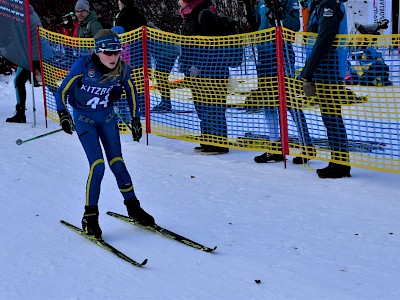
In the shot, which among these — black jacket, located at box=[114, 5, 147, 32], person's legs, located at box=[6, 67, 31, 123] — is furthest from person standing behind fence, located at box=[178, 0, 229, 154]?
person's legs, located at box=[6, 67, 31, 123]

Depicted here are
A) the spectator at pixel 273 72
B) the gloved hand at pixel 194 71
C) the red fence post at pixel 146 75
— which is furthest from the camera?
the red fence post at pixel 146 75

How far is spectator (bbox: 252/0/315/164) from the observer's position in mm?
6816

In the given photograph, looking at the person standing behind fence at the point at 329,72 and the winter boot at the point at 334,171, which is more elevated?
the person standing behind fence at the point at 329,72

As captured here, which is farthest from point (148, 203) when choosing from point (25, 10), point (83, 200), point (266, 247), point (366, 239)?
point (25, 10)

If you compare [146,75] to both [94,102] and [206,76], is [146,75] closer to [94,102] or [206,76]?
[206,76]

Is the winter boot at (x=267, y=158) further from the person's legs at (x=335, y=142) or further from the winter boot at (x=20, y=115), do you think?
the winter boot at (x=20, y=115)

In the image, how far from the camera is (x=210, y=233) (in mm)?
4930

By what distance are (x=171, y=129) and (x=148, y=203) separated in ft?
9.34

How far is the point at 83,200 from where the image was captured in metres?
6.00

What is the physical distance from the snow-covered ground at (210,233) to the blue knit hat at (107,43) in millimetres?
1454

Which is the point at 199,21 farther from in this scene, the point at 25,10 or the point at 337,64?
the point at 25,10

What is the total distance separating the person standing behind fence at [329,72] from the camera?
614cm

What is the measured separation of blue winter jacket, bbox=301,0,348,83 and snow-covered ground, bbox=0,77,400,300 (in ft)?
3.60

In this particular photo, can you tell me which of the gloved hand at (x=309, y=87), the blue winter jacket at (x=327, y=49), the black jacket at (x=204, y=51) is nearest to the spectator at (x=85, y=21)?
the black jacket at (x=204, y=51)
